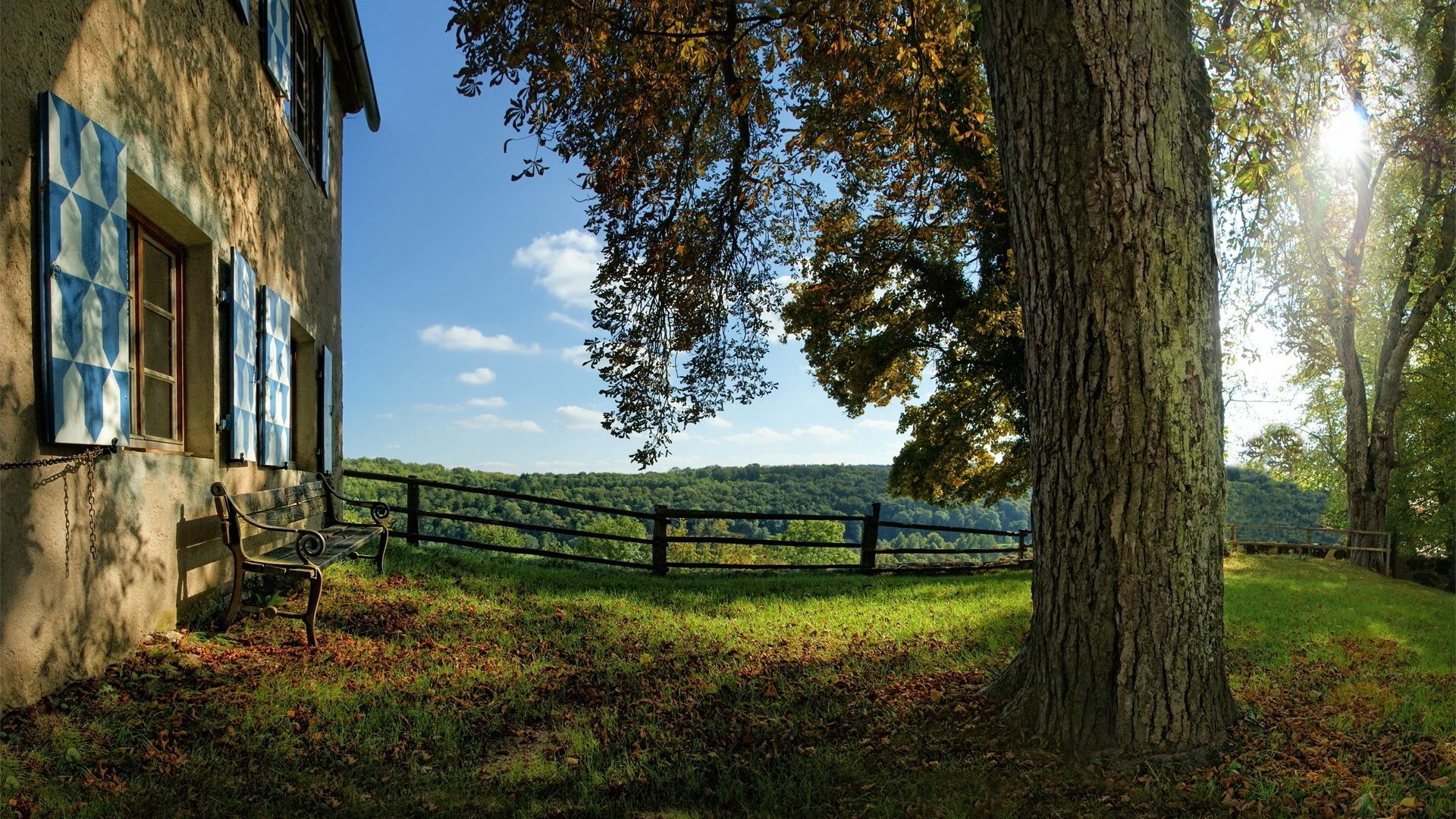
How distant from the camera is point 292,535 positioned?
684 cm

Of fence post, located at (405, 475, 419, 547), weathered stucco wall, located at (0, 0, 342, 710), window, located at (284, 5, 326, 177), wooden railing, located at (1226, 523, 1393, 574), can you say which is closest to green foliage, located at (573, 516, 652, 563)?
fence post, located at (405, 475, 419, 547)

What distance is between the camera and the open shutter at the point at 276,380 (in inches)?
242

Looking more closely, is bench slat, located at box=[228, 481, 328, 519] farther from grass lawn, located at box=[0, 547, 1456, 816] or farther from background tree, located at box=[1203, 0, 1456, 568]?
background tree, located at box=[1203, 0, 1456, 568]

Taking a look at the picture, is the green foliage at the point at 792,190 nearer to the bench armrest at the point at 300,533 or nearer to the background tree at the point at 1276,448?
the bench armrest at the point at 300,533

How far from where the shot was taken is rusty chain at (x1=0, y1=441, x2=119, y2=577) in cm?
323

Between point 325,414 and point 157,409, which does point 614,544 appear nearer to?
point 325,414

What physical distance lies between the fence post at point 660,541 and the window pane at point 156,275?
6666 millimetres

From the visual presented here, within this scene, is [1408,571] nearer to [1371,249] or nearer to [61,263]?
[1371,249]

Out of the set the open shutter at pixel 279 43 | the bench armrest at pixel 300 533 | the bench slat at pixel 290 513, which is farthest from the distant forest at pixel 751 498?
the bench armrest at pixel 300 533

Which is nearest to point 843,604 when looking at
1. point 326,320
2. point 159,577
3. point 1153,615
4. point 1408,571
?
point 1153,615

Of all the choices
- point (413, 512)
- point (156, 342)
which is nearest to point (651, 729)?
point (156, 342)

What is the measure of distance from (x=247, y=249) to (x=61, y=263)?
107 inches

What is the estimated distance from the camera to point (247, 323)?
221 inches

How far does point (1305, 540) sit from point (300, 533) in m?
28.9
